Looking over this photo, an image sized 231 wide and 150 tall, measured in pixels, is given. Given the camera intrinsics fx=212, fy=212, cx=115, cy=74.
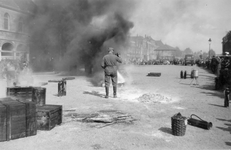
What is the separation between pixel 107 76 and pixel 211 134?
5.17 metres

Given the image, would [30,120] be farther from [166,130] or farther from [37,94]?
[166,130]

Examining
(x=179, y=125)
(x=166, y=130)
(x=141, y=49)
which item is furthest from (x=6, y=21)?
(x=141, y=49)

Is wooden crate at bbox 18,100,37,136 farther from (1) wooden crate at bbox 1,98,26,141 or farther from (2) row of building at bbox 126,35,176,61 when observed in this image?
(2) row of building at bbox 126,35,176,61

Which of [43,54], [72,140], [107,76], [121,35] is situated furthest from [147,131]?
[43,54]

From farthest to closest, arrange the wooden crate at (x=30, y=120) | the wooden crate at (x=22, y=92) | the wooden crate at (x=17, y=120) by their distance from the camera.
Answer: the wooden crate at (x=22, y=92) → the wooden crate at (x=30, y=120) → the wooden crate at (x=17, y=120)

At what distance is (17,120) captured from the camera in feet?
13.8

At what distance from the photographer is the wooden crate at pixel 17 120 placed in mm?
4066

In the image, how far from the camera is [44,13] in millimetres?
18828

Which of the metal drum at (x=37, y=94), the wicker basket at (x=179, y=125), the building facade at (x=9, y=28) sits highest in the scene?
the building facade at (x=9, y=28)

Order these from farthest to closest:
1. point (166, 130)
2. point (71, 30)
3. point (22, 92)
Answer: point (71, 30)
point (22, 92)
point (166, 130)

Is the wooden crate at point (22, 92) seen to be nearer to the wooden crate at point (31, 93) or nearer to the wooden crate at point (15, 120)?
the wooden crate at point (31, 93)

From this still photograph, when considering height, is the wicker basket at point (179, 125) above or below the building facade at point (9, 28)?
below

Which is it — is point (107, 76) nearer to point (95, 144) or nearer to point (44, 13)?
point (95, 144)

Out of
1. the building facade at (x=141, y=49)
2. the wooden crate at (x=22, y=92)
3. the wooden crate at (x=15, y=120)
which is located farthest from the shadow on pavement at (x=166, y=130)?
the building facade at (x=141, y=49)
